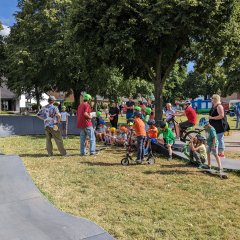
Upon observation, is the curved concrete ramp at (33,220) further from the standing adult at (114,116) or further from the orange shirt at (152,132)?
the standing adult at (114,116)

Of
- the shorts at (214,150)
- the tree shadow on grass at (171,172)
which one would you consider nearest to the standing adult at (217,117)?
the shorts at (214,150)

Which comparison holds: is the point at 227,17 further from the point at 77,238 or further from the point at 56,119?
the point at 77,238

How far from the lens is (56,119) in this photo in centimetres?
1143

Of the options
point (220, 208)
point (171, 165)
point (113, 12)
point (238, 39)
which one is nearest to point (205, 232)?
point (220, 208)

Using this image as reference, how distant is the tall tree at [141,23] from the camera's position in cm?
1644

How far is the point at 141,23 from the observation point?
17.2 meters

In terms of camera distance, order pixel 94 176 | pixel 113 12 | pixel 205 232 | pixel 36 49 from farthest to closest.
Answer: pixel 36 49, pixel 113 12, pixel 94 176, pixel 205 232

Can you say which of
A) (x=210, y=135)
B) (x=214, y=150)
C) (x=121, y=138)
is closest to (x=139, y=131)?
(x=210, y=135)

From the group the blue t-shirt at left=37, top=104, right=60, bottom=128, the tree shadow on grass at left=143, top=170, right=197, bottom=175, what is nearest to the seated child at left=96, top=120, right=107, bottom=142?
the blue t-shirt at left=37, top=104, right=60, bottom=128

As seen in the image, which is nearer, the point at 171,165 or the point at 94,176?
the point at 94,176

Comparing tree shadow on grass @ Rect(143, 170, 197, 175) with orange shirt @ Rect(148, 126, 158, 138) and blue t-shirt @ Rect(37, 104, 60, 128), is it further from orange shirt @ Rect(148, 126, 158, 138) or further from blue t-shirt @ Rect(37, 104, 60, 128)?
blue t-shirt @ Rect(37, 104, 60, 128)

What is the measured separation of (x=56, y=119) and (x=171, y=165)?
377cm

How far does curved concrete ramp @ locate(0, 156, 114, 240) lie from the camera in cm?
494

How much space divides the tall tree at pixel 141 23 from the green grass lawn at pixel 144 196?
7.64m
